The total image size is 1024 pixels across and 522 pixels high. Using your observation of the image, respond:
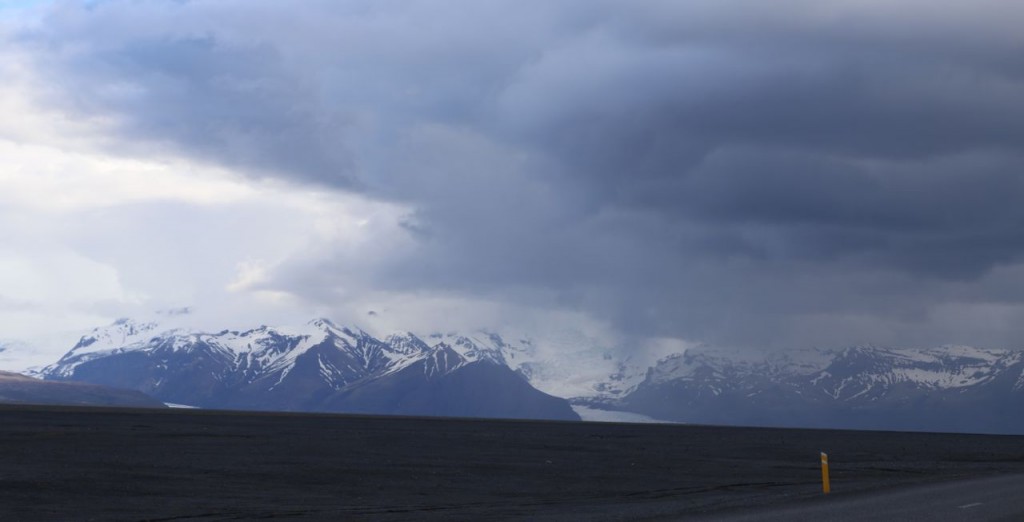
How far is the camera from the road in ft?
108

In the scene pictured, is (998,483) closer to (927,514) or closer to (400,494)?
(927,514)

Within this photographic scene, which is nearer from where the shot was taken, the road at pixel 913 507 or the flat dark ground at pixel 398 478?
the road at pixel 913 507

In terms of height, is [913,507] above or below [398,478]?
below

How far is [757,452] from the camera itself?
9800 centimetres

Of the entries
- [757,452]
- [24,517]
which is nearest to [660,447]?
[757,452]

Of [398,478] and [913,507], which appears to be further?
[398,478]

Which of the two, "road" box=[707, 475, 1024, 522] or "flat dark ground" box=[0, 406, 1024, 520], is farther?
"flat dark ground" box=[0, 406, 1024, 520]

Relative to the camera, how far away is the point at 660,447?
342 ft

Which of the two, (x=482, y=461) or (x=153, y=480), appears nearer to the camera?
(x=153, y=480)

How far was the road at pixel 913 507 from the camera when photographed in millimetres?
32906

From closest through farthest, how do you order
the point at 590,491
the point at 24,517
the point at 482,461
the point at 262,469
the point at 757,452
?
the point at 24,517, the point at 590,491, the point at 262,469, the point at 482,461, the point at 757,452

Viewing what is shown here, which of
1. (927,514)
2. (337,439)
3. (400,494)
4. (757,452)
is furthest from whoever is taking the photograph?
(337,439)

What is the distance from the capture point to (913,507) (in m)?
36.2

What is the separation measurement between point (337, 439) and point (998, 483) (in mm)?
65188
